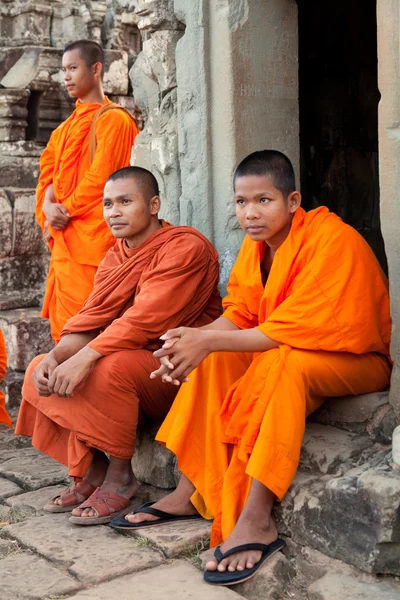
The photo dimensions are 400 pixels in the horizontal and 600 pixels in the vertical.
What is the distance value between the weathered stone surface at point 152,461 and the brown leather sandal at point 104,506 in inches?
9.0

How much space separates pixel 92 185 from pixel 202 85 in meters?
1.03

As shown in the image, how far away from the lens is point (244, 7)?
425cm

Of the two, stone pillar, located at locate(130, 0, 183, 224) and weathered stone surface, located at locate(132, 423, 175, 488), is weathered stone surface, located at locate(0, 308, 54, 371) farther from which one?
weathered stone surface, located at locate(132, 423, 175, 488)

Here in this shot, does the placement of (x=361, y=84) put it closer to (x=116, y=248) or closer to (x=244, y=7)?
(x=244, y=7)

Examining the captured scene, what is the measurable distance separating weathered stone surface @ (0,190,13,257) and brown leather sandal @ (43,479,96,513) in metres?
2.97

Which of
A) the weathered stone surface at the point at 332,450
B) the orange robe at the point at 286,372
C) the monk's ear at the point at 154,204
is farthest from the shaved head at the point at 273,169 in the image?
the weathered stone surface at the point at 332,450

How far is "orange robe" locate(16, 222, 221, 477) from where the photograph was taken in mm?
3717

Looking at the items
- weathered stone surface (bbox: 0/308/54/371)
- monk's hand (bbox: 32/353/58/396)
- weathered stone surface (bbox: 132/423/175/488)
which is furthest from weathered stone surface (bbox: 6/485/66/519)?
→ weathered stone surface (bbox: 0/308/54/371)

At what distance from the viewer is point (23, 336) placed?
6.41 meters

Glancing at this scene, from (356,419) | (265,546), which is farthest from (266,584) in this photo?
(356,419)

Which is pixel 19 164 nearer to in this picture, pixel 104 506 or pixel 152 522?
pixel 104 506

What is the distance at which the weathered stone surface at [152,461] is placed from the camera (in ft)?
13.0

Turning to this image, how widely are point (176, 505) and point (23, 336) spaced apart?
10.2 feet

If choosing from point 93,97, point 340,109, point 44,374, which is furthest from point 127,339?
point 340,109
